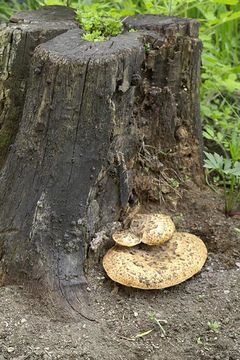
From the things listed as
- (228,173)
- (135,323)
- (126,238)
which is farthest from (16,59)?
(135,323)

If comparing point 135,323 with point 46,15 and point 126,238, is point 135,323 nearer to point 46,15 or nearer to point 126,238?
point 126,238

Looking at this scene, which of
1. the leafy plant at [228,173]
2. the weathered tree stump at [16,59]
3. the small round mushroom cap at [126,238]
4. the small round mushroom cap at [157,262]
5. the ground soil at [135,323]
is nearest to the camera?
the ground soil at [135,323]

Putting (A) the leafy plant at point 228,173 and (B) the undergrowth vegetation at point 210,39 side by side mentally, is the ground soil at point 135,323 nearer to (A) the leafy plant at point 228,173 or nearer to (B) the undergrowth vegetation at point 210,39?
(A) the leafy plant at point 228,173

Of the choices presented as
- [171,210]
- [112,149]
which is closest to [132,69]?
[112,149]

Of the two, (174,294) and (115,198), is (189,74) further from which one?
(174,294)

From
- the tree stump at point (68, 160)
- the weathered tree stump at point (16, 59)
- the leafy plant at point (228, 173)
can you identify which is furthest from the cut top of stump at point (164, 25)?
the leafy plant at point (228, 173)

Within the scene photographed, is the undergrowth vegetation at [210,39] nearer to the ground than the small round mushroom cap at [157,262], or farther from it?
farther from it
